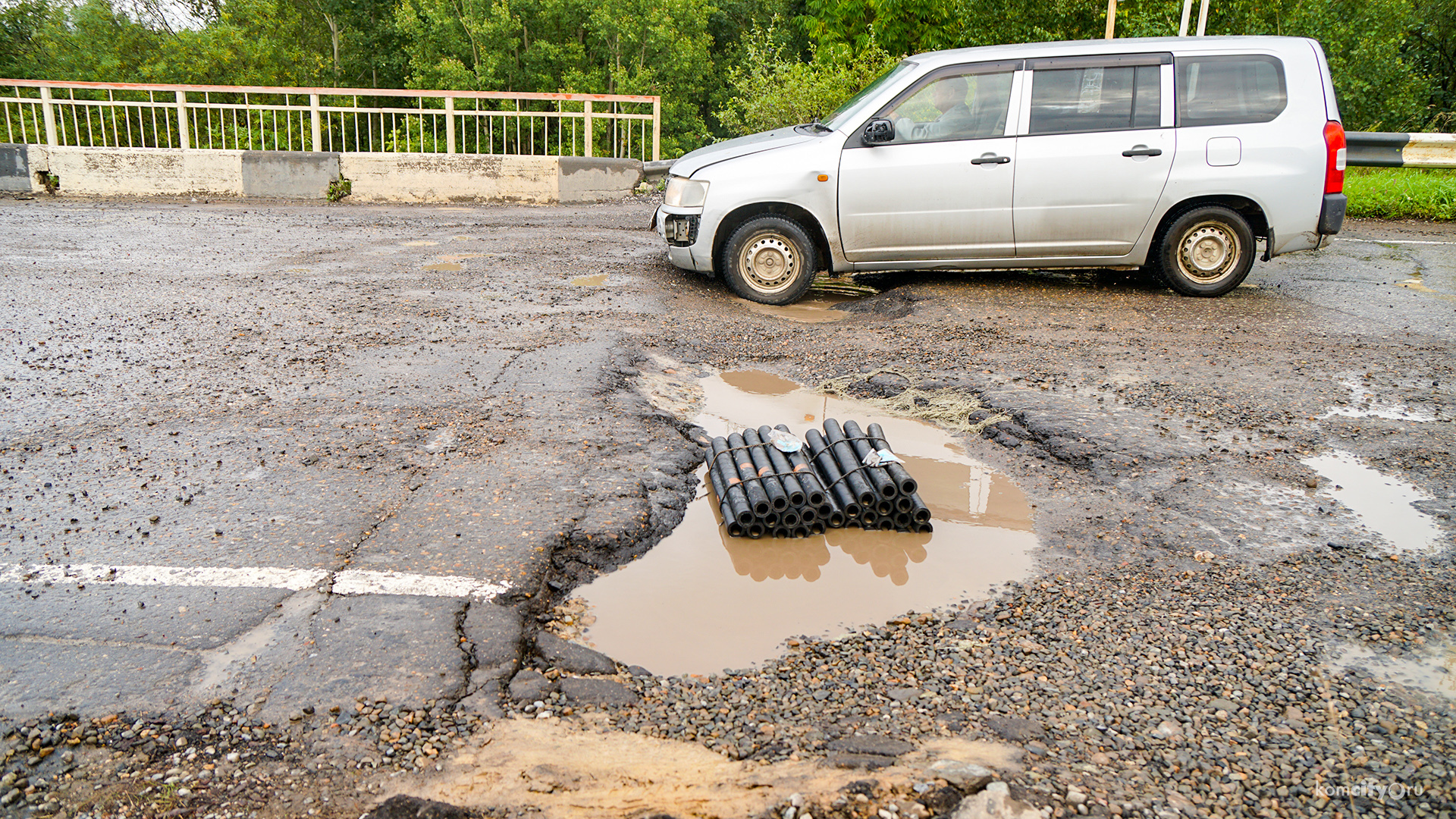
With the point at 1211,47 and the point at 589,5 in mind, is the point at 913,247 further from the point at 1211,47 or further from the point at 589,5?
the point at 589,5

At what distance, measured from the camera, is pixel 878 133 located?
24.3 ft

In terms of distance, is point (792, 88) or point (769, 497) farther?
point (792, 88)

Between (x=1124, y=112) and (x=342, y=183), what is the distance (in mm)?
11802

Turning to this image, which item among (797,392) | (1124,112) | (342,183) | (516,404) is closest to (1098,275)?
(1124,112)

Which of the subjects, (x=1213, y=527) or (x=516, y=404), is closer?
(x=1213, y=527)

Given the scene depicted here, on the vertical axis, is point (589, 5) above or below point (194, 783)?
above

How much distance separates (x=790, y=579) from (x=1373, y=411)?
386 centimetres

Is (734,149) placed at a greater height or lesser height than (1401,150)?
lesser

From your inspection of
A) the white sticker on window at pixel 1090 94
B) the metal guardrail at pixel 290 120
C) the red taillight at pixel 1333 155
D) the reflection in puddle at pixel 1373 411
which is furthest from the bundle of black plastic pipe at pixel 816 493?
the metal guardrail at pixel 290 120

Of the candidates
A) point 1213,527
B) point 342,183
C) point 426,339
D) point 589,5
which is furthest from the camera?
point 589,5

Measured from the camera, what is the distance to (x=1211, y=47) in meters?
7.50

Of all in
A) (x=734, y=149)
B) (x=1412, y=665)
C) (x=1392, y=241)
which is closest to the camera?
(x=1412, y=665)

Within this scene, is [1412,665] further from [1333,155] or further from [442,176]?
[442,176]

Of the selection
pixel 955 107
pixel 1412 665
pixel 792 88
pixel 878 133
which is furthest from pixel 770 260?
pixel 792 88
